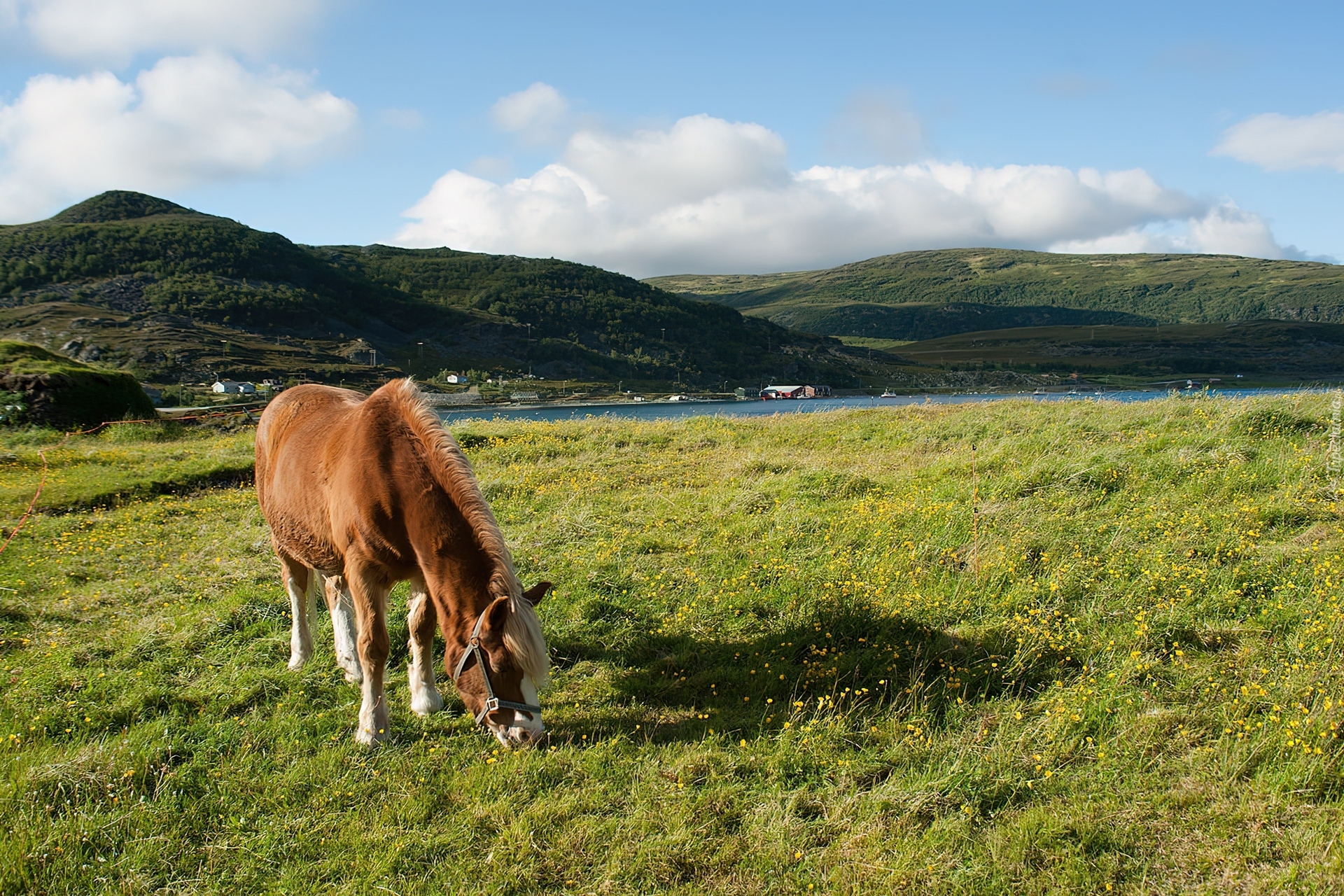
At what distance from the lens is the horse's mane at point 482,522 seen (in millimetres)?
4246

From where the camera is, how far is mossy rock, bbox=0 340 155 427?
21.7 meters

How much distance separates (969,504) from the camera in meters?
8.84

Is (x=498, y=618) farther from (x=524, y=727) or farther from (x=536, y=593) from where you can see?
(x=524, y=727)

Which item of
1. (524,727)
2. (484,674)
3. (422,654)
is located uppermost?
(484,674)

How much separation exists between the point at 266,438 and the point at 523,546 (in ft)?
9.90

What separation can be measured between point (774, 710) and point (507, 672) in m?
2.03

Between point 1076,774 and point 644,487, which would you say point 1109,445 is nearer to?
point 644,487

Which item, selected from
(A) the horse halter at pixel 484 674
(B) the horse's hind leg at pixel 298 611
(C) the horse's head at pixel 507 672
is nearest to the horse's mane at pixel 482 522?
(C) the horse's head at pixel 507 672

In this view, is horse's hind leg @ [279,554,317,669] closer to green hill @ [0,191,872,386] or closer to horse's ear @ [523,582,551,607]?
horse's ear @ [523,582,551,607]

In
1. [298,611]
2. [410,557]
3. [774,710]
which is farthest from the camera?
[298,611]

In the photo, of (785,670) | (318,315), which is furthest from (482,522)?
(318,315)

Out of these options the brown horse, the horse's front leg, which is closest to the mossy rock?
the brown horse

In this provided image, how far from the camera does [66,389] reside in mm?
22484

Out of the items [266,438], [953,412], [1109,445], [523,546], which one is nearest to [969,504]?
[1109,445]
